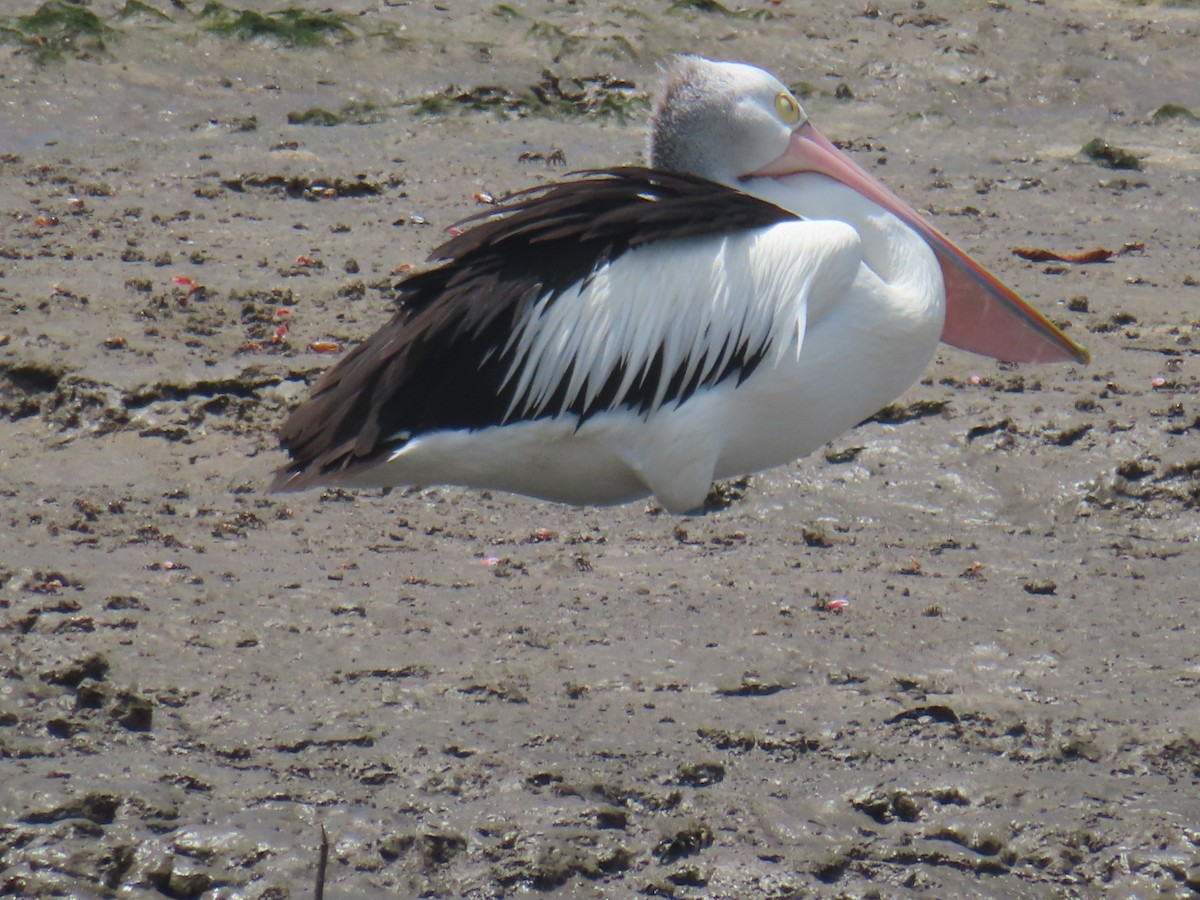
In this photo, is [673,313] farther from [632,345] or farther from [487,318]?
[487,318]

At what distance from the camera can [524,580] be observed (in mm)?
4223

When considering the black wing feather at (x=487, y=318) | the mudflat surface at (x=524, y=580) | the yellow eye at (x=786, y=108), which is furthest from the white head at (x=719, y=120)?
the mudflat surface at (x=524, y=580)

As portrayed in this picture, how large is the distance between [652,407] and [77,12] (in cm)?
534

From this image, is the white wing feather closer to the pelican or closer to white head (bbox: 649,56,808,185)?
the pelican

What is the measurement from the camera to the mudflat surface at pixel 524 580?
3.15 meters

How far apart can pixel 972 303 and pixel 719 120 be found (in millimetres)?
748

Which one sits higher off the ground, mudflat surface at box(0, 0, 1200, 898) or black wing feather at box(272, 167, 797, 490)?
black wing feather at box(272, 167, 797, 490)

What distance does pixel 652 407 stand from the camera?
3.67 metres

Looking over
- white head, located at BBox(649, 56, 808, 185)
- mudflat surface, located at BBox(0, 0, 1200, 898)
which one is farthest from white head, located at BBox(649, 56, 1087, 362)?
mudflat surface, located at BBox(0, 0, 1200, 898)

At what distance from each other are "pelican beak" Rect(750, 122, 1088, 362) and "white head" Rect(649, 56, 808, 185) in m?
0.09

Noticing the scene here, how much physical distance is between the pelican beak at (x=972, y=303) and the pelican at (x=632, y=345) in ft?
0.78

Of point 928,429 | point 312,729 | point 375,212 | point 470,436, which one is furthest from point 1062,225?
point 312,729

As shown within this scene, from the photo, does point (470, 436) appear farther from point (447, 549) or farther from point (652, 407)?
point (447, 549)

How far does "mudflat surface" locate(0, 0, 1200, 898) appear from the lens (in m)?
3.15
